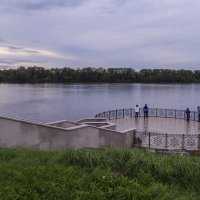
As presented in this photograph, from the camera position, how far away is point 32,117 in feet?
166

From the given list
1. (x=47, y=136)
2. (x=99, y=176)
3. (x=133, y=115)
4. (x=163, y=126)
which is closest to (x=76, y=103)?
(x=133, y=115)

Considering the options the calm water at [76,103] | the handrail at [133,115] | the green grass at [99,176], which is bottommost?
the calm water at [76,103]

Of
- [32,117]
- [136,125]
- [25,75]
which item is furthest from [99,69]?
[136,125]

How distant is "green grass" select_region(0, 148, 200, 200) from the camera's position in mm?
4691

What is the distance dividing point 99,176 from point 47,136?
743cm

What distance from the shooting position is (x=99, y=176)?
5242mm

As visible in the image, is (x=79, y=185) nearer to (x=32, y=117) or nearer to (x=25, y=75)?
(x=32, y=117)

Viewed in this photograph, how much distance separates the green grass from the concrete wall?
456 cm

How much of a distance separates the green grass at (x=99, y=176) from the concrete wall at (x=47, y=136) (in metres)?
4.56

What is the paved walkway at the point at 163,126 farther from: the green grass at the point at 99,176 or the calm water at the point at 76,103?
the calm water at the point at 76,103

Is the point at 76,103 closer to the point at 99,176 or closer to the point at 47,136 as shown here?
the point at 47,136

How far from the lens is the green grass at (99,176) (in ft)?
15.4

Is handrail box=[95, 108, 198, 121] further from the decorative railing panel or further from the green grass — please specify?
the green grass

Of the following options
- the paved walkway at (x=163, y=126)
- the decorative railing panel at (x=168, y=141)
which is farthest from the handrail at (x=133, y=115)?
the decorative railing panel at (x=168, y=141)
